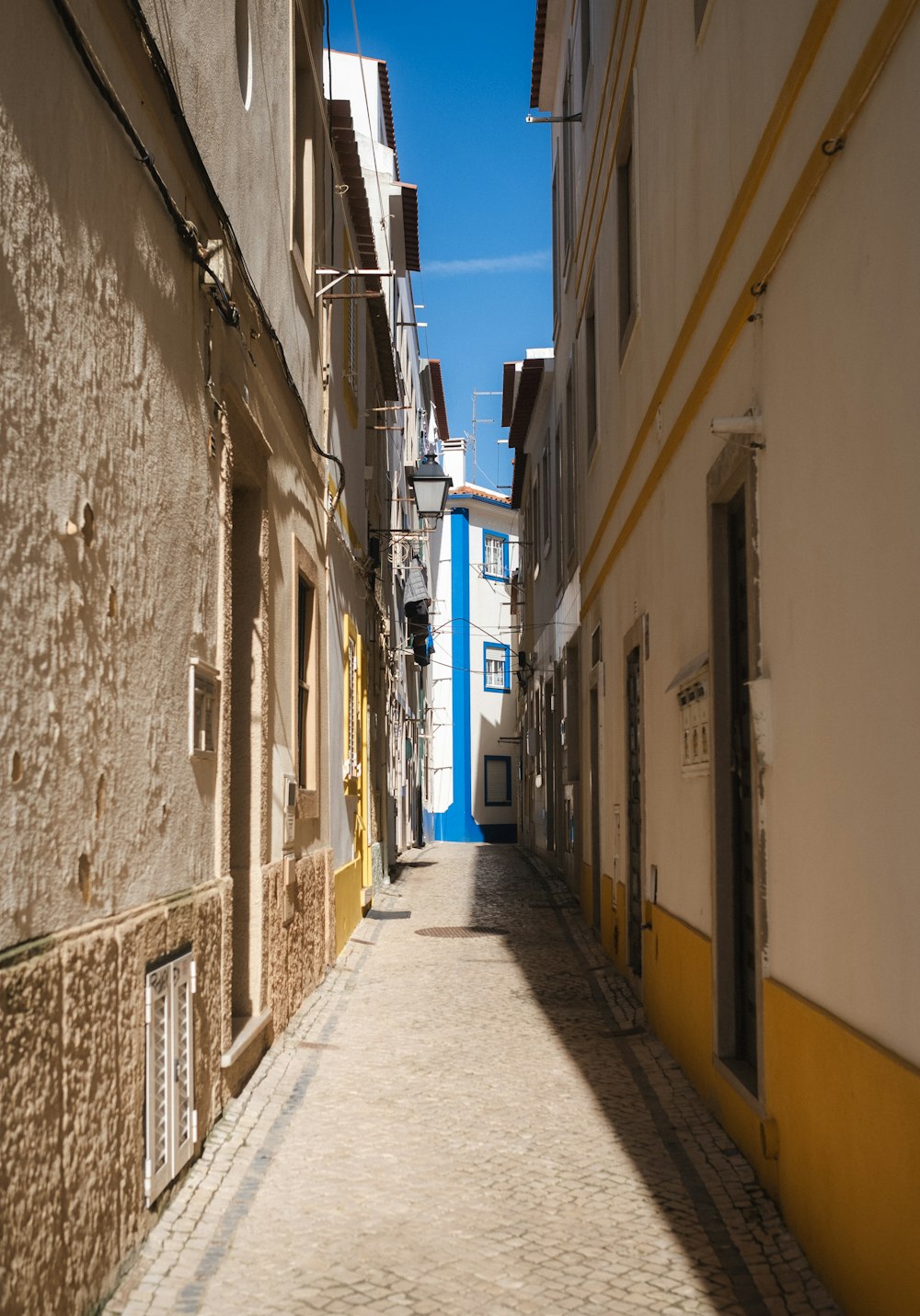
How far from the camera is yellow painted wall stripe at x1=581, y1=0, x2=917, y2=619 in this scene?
137 inches

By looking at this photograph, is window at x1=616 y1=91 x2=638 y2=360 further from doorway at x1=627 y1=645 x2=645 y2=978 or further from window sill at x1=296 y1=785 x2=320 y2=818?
window sill at x1=296 y1=785 x2=320 y2=818

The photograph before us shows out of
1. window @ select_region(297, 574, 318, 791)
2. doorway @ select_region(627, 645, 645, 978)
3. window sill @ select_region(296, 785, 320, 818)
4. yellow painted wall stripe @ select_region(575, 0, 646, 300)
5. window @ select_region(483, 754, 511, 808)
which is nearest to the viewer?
window sill @ select_region(296, 785, 320, 818)

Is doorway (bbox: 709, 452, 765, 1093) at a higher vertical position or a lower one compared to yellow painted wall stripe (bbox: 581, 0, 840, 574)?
lower

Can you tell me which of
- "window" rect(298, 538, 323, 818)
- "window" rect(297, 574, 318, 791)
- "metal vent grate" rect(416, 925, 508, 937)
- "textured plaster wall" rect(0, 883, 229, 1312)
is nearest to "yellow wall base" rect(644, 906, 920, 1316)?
"textured plaster wall" rect(0, 883, 229, 1312)

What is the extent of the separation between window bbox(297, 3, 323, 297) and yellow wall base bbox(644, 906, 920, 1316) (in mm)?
5879

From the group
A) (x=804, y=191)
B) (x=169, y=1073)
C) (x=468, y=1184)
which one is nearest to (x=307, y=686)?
(x=468, y=1184)

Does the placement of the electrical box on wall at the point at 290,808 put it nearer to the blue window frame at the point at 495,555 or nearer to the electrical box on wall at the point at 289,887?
the electrical box on wall at the point at 289,887

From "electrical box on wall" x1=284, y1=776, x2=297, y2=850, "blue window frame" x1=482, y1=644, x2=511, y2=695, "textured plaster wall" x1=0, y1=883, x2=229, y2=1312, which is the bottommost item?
"textured plaster wall" x1=0, y1=883, x2=229, y2=1312

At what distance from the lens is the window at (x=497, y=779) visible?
39.1 meters

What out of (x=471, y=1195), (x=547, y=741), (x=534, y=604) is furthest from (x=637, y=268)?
(x=534, y=604)

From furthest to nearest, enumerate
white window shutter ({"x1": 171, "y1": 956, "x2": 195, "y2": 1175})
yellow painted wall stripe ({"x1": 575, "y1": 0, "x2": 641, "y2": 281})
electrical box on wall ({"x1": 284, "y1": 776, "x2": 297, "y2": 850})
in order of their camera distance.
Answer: yellow painted wall stripe ({"x1": 575, "y1": 0, "x2": 641, "y2": 281}) < electrical box on wall ({"x1": 284, "y1": 776, "x2": 297, "y2": 850}) < white window shutter ({"x1": 171, "y1": 956, "x2": 195, "y2": 1175})

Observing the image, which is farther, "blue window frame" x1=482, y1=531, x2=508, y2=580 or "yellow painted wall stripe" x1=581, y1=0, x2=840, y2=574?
"blue window frame" x1=482, y1=531, x2=508, y2=580

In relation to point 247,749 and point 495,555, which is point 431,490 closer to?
A: point 247,749

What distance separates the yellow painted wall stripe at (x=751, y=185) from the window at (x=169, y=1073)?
3.47 metres
